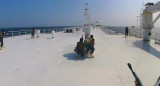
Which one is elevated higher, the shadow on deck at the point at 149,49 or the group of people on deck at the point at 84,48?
the group of people on deck at the point at 84,48

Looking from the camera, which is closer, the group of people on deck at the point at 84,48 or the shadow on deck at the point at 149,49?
the group of people on deck at the point at 84,48

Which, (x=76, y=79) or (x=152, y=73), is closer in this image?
(x=76, y=79)

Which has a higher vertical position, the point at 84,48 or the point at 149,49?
the point at 84,48

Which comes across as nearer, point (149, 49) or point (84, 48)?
point (84, 48)

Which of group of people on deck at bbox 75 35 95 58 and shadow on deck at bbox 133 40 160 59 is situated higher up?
group of people on deck at bbox 75 35 95 58

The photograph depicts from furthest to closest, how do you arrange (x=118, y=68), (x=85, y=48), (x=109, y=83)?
(x=85, y=48)
(x=118, y=68)
(x=109, y=83)

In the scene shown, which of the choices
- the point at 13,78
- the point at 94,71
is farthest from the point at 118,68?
the point at 13,78

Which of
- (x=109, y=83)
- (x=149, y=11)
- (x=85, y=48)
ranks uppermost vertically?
(x=149, y=11)

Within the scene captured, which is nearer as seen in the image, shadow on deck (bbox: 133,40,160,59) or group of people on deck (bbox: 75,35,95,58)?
group of people on deck (bbox: 75,35,95,58)

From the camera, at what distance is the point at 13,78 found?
8102mm

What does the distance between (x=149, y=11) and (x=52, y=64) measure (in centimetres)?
1491

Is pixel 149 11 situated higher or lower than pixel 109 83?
higher

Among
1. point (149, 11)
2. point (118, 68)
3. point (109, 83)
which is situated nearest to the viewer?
point (109, 83)

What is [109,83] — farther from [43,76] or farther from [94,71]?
[43,76]
